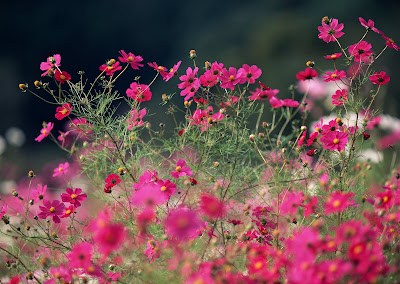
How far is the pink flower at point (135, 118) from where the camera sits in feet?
3.98

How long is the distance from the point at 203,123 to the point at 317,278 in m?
0.61

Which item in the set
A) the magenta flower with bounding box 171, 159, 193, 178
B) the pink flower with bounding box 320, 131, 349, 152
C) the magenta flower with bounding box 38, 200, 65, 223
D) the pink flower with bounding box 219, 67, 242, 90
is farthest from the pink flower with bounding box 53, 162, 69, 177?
the pink flower with bounding box 320, 131, 349, 152

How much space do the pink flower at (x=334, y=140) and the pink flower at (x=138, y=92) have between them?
0.49 meters

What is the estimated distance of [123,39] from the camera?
1178cm

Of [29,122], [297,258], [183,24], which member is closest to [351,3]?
[183,24]

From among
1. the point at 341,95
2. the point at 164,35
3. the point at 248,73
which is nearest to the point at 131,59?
the point at 248,73

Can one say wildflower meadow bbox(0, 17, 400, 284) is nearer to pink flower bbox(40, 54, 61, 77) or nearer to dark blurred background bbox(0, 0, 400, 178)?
pink flower bbox(40, 54, 61, 77)

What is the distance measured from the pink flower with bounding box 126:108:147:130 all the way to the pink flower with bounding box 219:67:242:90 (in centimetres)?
25

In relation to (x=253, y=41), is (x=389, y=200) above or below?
below

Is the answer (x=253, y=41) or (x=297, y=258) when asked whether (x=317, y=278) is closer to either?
(x=297, y=258)

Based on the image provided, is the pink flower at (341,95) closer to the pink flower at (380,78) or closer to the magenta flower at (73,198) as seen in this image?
the pink flower at (380,78)

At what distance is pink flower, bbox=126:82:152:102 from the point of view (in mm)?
1221

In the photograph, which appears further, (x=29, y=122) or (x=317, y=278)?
(x=29, y=122)

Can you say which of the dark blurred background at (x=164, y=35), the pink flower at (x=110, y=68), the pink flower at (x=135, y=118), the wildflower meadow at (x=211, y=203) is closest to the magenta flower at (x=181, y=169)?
the wildflower meadow at (x=211, y=203)
